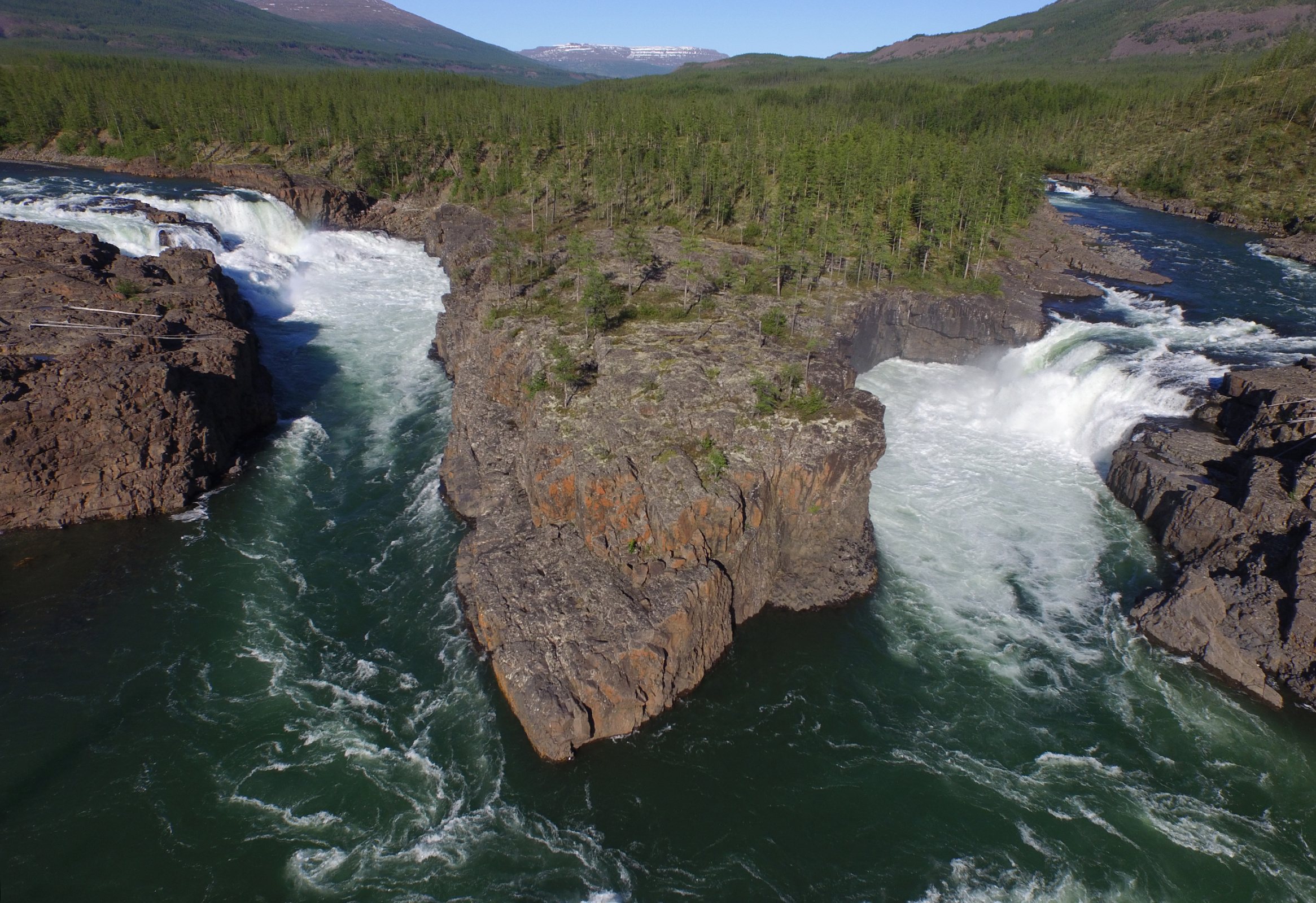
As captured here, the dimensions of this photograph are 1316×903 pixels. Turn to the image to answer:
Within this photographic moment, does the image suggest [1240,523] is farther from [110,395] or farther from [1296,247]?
[1296,247]

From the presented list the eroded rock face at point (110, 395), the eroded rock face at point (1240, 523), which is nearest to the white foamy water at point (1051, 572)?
the eroded rock face at point (1240, 523)

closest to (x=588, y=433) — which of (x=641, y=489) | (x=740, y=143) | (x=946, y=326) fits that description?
(x=641, y=489)

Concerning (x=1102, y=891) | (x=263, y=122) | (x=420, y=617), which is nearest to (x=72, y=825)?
(x=420, y=617)

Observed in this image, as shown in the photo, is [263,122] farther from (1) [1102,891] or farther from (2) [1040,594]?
(1) [1102,891]

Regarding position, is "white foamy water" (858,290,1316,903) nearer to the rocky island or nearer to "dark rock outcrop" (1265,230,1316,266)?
the rocky island

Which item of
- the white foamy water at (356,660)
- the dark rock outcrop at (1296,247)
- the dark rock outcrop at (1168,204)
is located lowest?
the white foamy water at (356,660)

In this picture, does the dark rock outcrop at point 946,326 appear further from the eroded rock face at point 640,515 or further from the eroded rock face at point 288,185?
the eroded rock face at point 288,185
